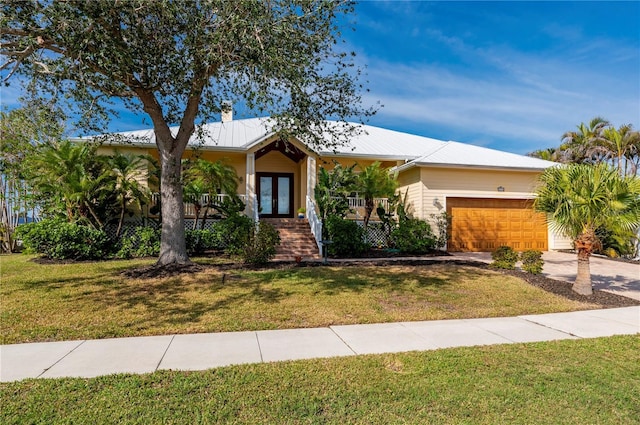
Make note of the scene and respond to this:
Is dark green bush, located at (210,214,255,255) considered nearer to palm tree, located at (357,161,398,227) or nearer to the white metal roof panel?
palm tree, located at (357,161,398,227)

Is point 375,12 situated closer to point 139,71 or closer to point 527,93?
point 139,71

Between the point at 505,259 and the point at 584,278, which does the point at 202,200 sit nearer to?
the point at 505,259

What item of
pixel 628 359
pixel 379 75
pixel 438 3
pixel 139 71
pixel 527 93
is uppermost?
pixel 438 3

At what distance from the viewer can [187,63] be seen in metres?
7.18

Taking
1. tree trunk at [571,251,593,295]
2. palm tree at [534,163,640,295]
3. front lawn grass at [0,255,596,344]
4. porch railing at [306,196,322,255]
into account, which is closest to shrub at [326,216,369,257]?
porch railing at [306,196,322,255]

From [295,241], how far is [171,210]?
225 inches

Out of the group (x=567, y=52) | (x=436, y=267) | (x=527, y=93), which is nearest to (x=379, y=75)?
(x=436, y=267)

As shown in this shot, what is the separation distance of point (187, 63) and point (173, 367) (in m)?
5.67

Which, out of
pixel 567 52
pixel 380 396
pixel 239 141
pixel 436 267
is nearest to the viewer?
pixel 380 396

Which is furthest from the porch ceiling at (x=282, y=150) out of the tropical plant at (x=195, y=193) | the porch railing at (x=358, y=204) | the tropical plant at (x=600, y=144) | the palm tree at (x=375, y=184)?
the tropical plant at (x=600, y=144)

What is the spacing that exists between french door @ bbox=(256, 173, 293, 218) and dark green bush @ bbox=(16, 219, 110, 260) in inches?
303

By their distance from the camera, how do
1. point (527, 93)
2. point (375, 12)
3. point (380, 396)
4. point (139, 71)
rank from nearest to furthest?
1. point (380, 396)
2. point (139, 71)
3. point (375, 12)
4. point (527, 93)

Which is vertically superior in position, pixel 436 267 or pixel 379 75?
pixel 379 75

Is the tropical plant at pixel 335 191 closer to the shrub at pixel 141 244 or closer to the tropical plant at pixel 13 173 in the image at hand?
the shrub at pixel 141 244
